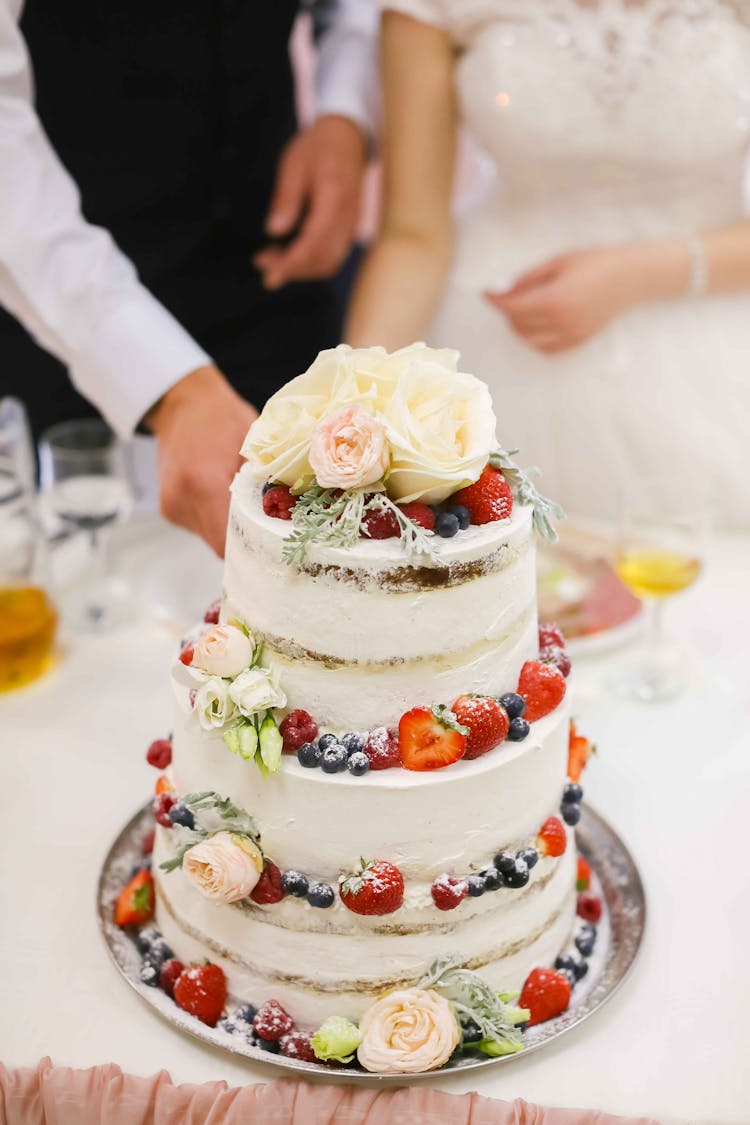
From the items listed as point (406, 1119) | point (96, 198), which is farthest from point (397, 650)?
point (96, 198)

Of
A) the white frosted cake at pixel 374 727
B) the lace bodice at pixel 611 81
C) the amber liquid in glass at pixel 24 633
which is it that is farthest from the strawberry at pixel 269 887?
the lace bodice at pixel 611 81

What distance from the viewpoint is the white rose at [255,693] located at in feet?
3.89

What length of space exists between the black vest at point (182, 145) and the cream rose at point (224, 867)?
156 cm

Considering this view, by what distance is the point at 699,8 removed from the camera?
2.41 meters

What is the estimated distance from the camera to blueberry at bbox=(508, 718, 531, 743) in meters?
1.24

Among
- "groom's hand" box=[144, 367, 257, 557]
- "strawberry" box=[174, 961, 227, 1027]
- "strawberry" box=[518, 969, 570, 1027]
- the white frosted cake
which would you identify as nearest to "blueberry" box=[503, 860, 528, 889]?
the white frosted cake

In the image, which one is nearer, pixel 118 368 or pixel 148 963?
pixel 148 963

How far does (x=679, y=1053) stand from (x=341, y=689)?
1.79 ft

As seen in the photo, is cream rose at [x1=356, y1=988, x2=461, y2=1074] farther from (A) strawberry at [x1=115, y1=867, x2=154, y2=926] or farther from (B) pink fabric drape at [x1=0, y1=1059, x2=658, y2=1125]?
(A) strawberry at [x1=115, y1=867, x2=154, y2=926]

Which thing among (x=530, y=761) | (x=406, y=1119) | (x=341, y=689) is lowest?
(x=406, y=1119)

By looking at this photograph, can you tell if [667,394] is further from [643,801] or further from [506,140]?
[643,801]

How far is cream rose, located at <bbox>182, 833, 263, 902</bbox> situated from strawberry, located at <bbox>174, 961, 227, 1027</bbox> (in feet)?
0.42

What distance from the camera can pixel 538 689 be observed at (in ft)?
4.23

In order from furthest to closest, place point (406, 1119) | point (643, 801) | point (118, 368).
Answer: point (118, 368), point (643, 801), point (406, 1119)
